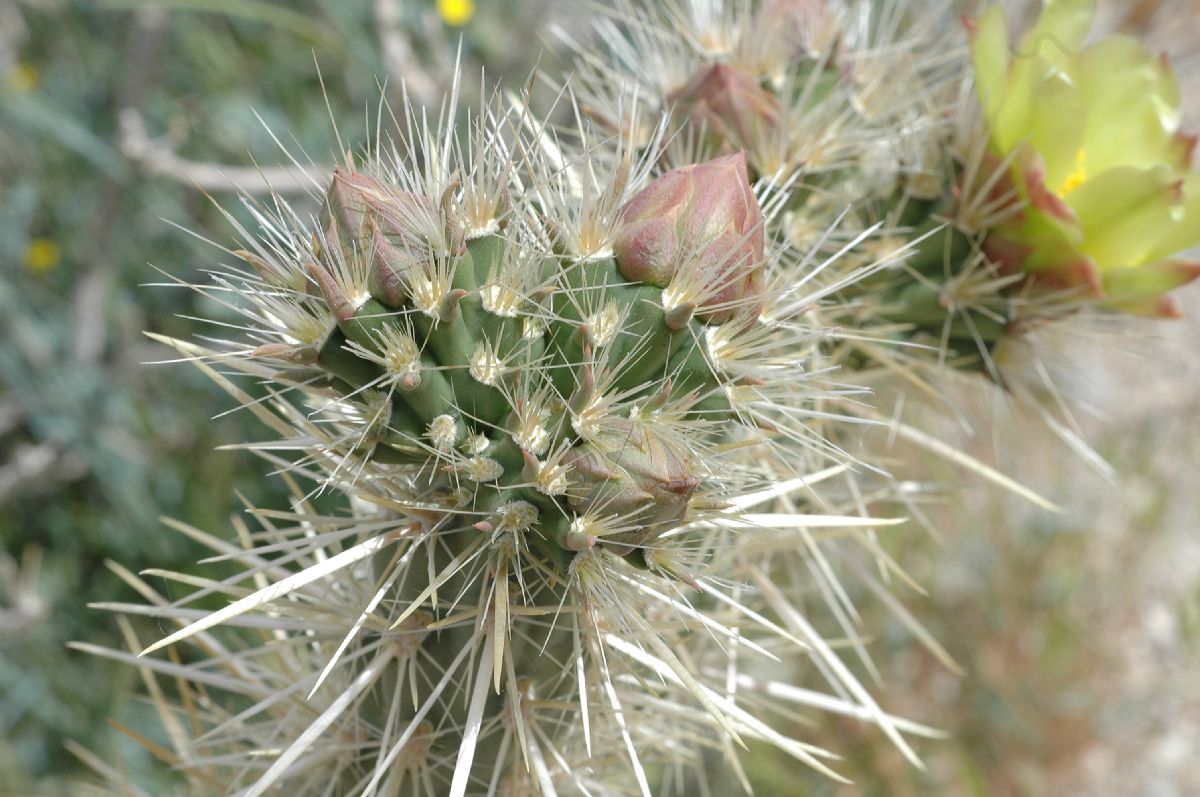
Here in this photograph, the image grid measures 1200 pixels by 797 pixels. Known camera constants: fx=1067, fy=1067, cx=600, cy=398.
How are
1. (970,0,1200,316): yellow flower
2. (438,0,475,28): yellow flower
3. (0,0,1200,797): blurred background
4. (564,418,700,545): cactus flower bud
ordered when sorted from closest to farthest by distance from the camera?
(564,418,700,545): cactus flower bud
(970,0,1200,316): yellow flower
(0,0,1200,797): blurred background
(438,0,475,28): yellow flower

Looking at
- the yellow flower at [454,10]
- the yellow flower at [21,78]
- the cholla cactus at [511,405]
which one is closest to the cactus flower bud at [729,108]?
the cholla cactus at [511,405]

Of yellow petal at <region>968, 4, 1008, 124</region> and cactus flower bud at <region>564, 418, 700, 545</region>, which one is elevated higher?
yellow petal at <region>968, 4, 1008, 124</region>

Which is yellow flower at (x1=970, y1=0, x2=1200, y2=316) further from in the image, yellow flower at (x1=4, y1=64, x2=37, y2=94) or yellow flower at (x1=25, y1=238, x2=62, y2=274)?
yellow flower at (x1=25, y1=238, x2=62, y2=274)

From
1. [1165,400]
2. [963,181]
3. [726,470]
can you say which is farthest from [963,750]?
[726,470]

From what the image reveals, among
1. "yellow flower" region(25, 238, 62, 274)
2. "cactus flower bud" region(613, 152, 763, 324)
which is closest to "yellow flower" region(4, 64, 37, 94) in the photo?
"yellow flower" region(25, 238, 62, 274)

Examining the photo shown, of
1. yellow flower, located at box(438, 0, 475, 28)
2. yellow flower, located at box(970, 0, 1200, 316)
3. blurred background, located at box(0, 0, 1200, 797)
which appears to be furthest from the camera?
yellow flower, located at box(438, 0, 475, 28)

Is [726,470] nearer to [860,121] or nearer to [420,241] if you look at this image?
[420,241]
